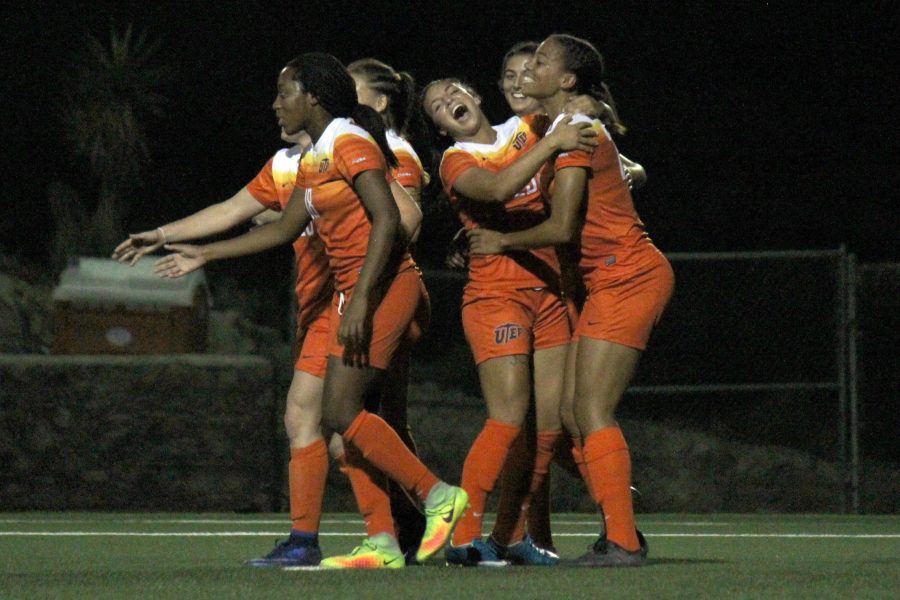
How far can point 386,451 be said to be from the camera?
6.47m

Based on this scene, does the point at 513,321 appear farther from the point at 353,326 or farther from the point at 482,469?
the point at 353,326

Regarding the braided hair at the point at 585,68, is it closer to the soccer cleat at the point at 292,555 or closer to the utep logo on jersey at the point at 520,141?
the utep logo on jersey at the point at 520,141

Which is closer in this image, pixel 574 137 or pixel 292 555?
pixel 574 137

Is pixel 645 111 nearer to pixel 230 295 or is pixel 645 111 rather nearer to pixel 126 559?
pixel 230 295

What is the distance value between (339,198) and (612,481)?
4.48 feet

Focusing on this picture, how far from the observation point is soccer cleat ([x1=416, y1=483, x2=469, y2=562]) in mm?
6387

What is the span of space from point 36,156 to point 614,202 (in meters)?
15.5

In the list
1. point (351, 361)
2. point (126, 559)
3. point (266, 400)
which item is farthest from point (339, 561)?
point (266, 400)

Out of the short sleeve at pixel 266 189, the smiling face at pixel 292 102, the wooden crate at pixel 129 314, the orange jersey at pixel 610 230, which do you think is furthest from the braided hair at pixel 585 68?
the wooden crate at pixel 129 314

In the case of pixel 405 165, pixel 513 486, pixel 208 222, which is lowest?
pixel 513 486

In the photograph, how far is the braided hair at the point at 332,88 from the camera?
21.9ft

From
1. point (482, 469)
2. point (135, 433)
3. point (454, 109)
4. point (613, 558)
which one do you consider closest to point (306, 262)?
point (454, 109)

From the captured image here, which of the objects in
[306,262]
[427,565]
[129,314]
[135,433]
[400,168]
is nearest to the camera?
[427,565]

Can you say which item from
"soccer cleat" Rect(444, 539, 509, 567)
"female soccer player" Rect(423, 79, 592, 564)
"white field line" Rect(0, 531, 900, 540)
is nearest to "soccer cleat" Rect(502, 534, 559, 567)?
"female soccer player" Rect(423, 79, 592, 564)
